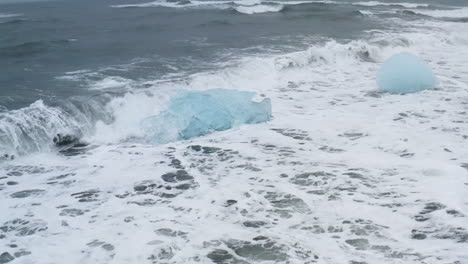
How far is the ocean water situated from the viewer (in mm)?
4707

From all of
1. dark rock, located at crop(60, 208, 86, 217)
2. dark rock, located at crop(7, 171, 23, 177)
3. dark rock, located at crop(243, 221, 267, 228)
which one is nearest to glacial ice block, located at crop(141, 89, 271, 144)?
dark rock, located at crop(7, 171, 23, 177)

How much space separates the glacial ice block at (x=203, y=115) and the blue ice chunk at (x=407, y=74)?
3285 mm

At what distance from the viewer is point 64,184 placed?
624cm

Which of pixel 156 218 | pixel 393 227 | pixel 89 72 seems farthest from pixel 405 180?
pixel 89 72

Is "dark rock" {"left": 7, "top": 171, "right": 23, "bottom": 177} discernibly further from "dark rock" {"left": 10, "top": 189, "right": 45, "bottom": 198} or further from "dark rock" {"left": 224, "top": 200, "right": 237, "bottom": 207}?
"dark rock" {"left": 224, "top": 200, "right": 237, "bottom": 207}

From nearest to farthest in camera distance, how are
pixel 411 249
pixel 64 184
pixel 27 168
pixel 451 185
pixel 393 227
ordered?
pixel 411 249 < pixel 393 227 < pixel 451 185 < pixel 64 184 < pixel 27 168

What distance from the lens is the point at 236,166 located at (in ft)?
22.0

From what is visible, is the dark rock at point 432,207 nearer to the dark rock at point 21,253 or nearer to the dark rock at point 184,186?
the dark rock at point 184,186

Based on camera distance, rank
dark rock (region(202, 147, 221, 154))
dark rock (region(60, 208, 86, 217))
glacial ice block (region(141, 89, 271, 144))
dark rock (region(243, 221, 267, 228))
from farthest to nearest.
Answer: glacial ice block (region(141, 89, 271, 144))
dark rock (region(202, 147, 221, 154))
dark rock (region(60, 208, 86, 217))
dark rock (region(243, 221, 267, 228))

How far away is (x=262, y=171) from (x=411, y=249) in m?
2.53

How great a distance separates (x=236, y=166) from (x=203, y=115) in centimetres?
198

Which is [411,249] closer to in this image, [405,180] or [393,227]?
[393,227]

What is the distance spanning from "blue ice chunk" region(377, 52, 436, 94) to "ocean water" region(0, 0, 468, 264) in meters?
0.41

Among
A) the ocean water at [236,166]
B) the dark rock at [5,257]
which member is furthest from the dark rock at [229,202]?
the dark rock at [5,257]
